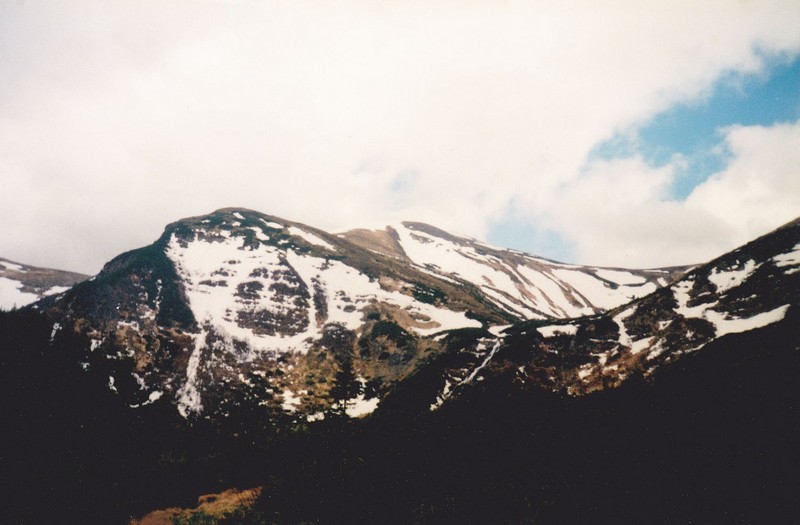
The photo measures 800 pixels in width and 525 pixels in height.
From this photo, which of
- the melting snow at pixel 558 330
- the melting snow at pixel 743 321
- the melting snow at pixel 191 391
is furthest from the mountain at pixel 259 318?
the melting snow at pixel 743 321

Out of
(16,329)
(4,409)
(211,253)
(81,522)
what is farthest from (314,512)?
(211,253)

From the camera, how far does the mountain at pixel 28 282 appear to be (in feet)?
498

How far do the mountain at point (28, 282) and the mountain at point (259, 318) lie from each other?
79644 mm

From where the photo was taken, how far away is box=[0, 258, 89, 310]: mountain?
152m

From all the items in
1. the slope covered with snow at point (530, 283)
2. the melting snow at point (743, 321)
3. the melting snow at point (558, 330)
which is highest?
the slope covered with snow at point (530, 283)

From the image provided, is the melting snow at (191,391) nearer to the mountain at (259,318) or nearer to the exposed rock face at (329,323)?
the mountain at (259,318)

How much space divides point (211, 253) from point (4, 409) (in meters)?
88.9

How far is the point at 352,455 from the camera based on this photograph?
15258 mm

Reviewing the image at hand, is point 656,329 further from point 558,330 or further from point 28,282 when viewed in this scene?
point 28,282

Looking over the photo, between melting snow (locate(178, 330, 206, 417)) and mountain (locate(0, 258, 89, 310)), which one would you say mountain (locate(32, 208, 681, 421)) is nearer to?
melting snow (locate(178, 330, 206, 417))

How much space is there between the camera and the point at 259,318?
8981 cm

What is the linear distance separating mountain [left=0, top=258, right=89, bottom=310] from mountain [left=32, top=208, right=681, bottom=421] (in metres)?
79.6

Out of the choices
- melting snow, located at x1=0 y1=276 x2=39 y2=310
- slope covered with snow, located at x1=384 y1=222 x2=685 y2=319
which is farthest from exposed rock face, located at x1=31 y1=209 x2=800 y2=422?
melting snow, located at x1=0 y1=276 x2=39 y2=310

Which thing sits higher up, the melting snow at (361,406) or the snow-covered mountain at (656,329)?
the snow-covered mountain at (656,329)
